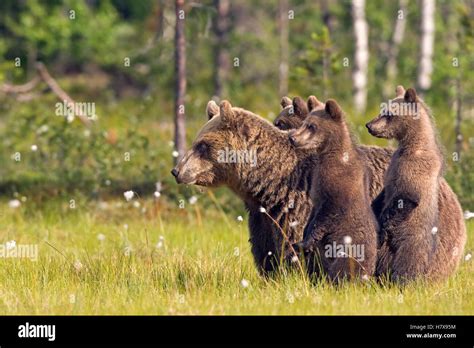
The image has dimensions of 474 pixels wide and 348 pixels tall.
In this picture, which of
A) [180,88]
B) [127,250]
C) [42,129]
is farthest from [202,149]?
[42,129]

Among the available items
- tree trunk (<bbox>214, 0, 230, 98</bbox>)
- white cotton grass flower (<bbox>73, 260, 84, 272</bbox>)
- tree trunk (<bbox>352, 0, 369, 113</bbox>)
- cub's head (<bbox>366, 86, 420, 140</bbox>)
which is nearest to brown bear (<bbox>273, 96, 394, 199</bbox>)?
cub's head (<bbox>366, 86, 420, 140</bbox>)

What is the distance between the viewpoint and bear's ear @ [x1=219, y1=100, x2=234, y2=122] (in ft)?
29.2

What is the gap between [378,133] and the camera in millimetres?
8773

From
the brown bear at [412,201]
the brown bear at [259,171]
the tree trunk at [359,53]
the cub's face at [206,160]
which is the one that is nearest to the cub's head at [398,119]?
the brown bear at [412,201]

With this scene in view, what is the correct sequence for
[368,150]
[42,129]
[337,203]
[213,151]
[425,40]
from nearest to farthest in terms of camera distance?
1. [337,203]
2. [213,151]
3. [368,150]
4. [42,129]
5. [425,40]

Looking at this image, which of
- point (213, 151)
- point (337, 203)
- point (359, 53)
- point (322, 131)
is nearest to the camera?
A: point (337, 203)

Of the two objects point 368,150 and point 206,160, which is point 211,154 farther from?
point 368,150

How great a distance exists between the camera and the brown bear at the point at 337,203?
8242 mm

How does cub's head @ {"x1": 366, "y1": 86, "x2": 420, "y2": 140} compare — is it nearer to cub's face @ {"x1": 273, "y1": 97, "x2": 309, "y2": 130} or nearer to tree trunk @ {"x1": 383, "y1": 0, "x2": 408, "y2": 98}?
cub's face @ {"x1": 273, "y1": 97, "x2": 309, "y2": 130}

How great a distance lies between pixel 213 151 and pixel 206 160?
101 millimetres

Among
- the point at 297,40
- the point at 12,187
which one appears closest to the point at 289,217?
the point at 12,187

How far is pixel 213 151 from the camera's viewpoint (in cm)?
901

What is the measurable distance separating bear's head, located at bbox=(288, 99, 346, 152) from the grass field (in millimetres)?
1069

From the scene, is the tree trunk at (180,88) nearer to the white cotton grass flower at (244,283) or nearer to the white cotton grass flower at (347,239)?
the white cotton grass flower at (244,283)
